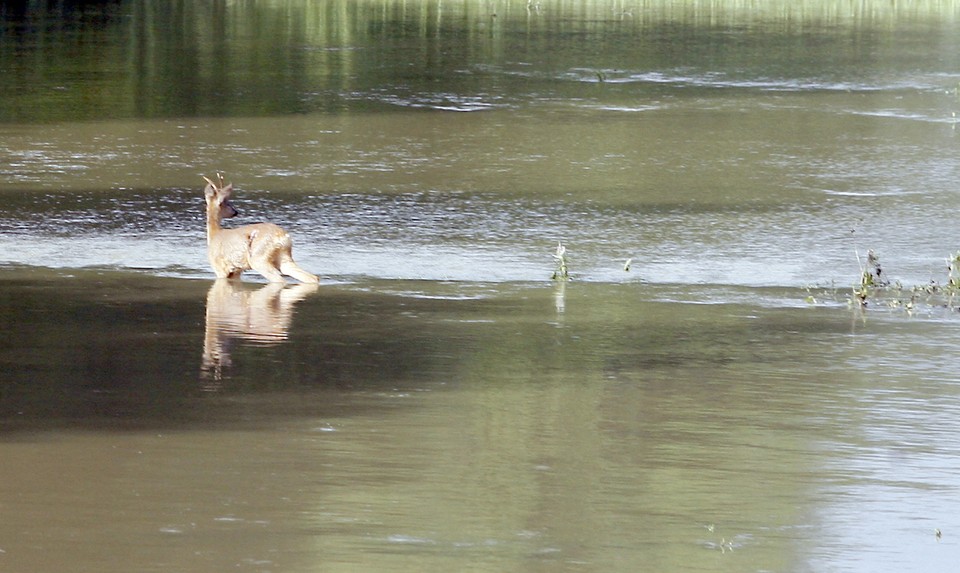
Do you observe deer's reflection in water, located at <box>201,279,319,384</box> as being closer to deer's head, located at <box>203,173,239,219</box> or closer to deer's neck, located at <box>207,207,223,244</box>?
deer's neck, located at <box>207,207,223,244</box>

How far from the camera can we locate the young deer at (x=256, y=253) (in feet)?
31.7

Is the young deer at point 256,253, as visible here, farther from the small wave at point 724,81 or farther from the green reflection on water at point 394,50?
the small wave at point 724,81

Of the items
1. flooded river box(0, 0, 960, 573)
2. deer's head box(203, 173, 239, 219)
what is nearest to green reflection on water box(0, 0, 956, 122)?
flooded river box(0, 0, 960, 573)

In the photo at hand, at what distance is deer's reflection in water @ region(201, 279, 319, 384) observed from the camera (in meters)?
7.75

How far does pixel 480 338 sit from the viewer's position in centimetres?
832

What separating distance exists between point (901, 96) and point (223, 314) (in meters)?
14.4

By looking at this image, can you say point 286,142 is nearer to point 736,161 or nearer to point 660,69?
point 736,161

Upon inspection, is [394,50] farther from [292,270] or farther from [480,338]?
[480,338]

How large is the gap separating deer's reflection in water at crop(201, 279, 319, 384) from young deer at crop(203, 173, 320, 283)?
0.07m

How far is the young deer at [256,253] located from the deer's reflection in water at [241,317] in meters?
0.07

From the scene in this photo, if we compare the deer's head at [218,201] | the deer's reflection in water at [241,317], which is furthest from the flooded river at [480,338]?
the deer's head at [218,201]

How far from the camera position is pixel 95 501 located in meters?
5.55

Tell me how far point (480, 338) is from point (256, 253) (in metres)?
1.91

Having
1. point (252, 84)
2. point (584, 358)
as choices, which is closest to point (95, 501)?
point (584, 358)
